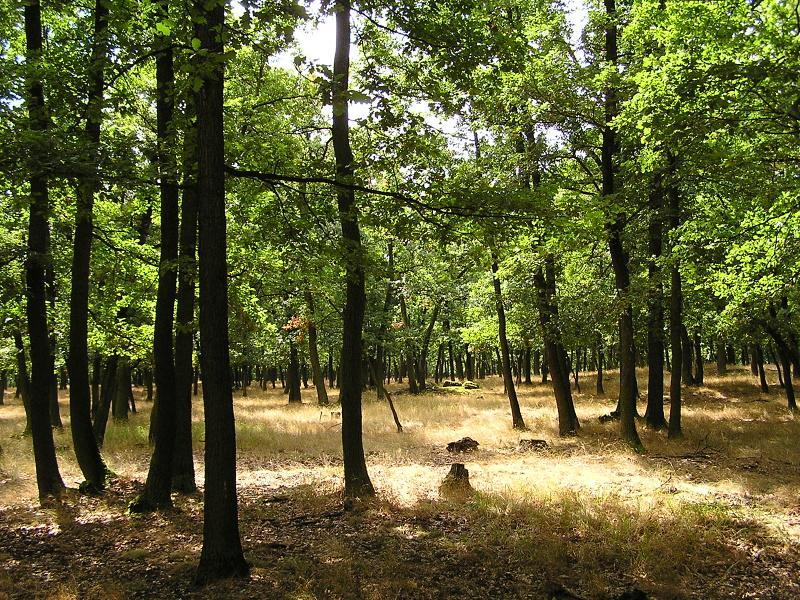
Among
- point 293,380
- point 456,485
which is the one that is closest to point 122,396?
point 293,380

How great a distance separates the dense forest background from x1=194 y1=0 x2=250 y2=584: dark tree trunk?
0.03 meters

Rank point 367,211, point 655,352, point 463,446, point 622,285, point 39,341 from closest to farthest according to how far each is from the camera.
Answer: point 367,211 < point 39,341 < point 622,285 < point 463,446 < point 655,352

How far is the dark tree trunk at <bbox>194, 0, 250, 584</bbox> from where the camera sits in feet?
19.6

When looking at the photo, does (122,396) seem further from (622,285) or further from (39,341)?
(622,285)

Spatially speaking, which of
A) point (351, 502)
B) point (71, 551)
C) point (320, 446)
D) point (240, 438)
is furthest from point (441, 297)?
point (71, 551)

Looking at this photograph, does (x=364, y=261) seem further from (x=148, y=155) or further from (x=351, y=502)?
(x=351, y=502)

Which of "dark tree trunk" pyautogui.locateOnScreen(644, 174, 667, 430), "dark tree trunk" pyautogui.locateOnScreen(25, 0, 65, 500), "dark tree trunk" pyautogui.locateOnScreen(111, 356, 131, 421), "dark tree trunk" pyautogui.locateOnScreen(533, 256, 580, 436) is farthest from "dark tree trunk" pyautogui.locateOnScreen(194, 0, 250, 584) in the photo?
"dark tree trunk" pyautogui.locateOnScreen(111, 356, 131, 421)

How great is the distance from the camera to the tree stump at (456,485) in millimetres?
9820

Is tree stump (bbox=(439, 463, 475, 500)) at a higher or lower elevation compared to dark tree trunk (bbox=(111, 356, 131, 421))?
lower

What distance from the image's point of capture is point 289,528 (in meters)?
8.45

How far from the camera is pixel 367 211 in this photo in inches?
310

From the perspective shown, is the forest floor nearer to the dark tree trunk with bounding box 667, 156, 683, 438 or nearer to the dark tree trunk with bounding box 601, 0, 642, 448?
the dark tree trunk with bounding box 601, 0, 642, 448

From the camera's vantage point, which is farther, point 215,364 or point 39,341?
point 39,341

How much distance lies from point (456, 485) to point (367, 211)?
553 centimetres
